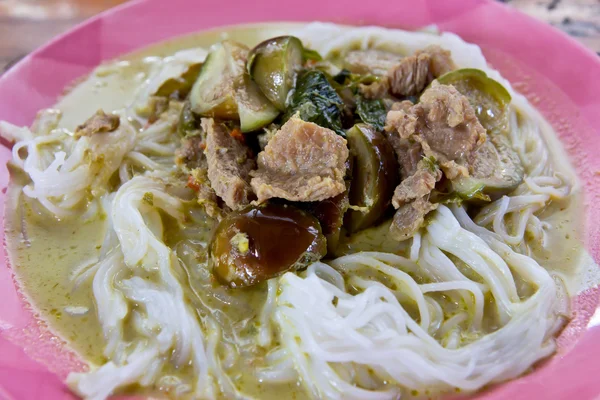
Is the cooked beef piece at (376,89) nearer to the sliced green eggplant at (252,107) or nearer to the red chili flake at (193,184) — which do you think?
the sliced green eggplant at (252,107)

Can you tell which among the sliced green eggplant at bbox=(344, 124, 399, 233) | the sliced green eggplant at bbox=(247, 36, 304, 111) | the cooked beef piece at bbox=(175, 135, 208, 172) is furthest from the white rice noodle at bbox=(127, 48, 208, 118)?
the sliced green eggplant at bbox=(344, 124, 399, 233)

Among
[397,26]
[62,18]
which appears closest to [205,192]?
[397,26]

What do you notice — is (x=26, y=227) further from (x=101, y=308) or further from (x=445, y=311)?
(x=445, y=311)

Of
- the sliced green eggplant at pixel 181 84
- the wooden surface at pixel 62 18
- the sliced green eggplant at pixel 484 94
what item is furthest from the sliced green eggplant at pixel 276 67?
the wooden surface at pixel 62 18

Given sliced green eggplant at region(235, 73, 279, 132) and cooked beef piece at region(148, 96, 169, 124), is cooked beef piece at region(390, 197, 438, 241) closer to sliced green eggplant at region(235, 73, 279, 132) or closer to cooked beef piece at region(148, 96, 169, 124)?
sliced green eggplant at region(235, 73, 279, 132)

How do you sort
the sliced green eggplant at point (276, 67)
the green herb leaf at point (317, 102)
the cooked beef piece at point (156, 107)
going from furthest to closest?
the cooked beef piece at point (156, 107) → the sliced green eggplant at point (276, 67) → the green herb leaf at point (317, 102)

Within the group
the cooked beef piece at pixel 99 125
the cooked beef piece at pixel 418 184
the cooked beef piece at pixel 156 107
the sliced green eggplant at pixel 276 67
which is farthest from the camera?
the cooked beef piece at pixel 156 107

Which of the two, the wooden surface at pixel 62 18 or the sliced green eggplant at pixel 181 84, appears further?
A: the wooden surface at pixel 62 18
